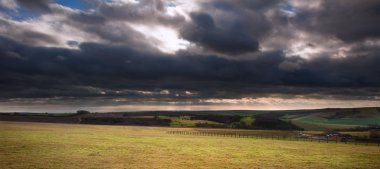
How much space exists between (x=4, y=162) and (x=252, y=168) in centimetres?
2456

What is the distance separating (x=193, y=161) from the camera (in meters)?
38.0

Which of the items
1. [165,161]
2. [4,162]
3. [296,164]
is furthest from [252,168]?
[4,162]

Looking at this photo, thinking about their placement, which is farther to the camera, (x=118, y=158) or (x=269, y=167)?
(x=118, y=158)

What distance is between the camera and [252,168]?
1302 inches

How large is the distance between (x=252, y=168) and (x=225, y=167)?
8.91 ft

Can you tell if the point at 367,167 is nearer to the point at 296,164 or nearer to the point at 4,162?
the point at 296,164

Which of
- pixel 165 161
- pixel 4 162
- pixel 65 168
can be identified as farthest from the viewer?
pixel 165 161

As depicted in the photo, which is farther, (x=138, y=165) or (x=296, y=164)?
(x=296, y=164)

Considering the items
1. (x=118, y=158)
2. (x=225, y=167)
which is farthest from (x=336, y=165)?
(x=118, y=158)

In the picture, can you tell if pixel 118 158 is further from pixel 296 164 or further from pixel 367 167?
pixel 367 167

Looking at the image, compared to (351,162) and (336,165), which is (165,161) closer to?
(336,165)

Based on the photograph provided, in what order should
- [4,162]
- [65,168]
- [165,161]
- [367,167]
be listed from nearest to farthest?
1. [65,168]
2. [4,162]
3. [367,167]
4. [165,161]

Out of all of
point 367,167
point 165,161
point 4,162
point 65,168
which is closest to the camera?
point 65,168

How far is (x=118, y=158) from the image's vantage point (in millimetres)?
39031
